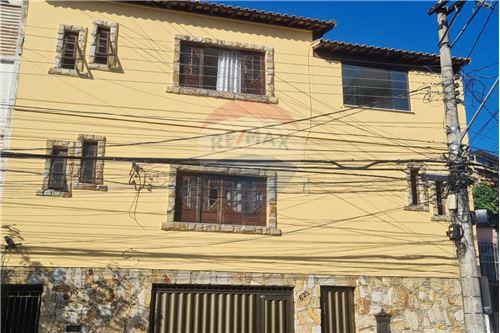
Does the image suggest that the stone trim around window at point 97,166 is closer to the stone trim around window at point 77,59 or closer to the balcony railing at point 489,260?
the stone trim around window at point 77,59

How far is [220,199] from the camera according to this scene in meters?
13.2

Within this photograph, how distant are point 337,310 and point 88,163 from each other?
7.56 meters

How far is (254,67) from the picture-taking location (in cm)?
1473

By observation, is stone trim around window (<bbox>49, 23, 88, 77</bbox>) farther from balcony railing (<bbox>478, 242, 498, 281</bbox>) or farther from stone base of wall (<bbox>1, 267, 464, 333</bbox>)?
balcony railing (<bbox>478, 242, 498, 281</bbox>)

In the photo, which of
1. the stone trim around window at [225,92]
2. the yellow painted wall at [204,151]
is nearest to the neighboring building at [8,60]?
the yellow painted wall at [204,151]

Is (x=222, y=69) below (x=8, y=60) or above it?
above

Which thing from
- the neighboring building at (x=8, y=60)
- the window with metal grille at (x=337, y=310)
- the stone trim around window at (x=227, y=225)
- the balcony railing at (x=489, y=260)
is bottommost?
the window with metal grille at (x=337, y=310)

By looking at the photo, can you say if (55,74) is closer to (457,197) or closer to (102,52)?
(102,52)

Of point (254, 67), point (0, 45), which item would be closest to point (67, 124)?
point (0, 45)

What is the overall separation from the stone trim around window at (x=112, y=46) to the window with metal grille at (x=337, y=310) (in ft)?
27.0

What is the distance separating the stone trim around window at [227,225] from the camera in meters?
12.6

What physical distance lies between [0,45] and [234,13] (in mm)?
6502

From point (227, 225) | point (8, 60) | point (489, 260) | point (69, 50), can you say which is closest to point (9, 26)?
point (8, 60)

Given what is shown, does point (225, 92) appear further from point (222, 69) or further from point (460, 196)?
point (460, 196)
